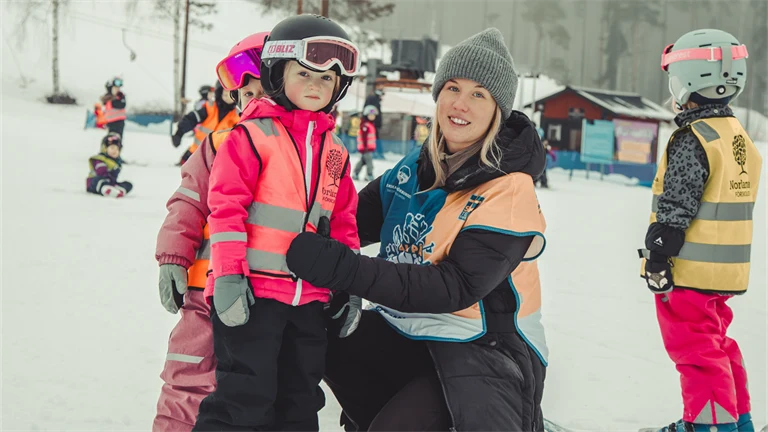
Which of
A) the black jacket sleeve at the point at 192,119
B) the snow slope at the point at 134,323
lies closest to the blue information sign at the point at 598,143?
the snow slope at the point at 134,323

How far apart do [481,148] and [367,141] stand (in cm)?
1097

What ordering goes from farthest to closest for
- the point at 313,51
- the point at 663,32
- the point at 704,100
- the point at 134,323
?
the point at 663,32 → the point at 134,323 → the point at 704,100 → the point at 313,51

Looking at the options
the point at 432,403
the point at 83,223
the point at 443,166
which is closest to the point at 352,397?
the point at 432,403

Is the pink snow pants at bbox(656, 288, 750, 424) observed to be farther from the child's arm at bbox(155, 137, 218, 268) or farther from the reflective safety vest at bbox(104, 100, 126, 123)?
the reflective safety vest at bbox(104, 100, 126, 123)

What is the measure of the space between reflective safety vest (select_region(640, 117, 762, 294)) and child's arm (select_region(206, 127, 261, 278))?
5.81ft

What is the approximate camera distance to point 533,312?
213 cm

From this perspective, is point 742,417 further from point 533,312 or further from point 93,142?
point 93,142

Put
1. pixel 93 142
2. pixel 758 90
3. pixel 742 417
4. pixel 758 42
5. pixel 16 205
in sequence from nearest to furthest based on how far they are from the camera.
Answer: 1. pixel 742 417
2. pixel 16 205
3. pixel 93 142
4. pixel 758 42
5. pixel 758 90

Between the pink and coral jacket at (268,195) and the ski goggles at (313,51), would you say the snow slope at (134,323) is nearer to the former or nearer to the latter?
the pink and coral jacket at (268,195)

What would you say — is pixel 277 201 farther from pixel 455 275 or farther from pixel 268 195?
pixel 455 275

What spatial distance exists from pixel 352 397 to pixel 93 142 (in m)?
15.9

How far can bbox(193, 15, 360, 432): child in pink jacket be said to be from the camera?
5.91ft

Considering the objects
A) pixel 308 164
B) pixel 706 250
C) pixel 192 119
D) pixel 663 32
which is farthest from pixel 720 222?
pixel 663 32

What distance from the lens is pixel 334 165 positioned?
205 centimetres
